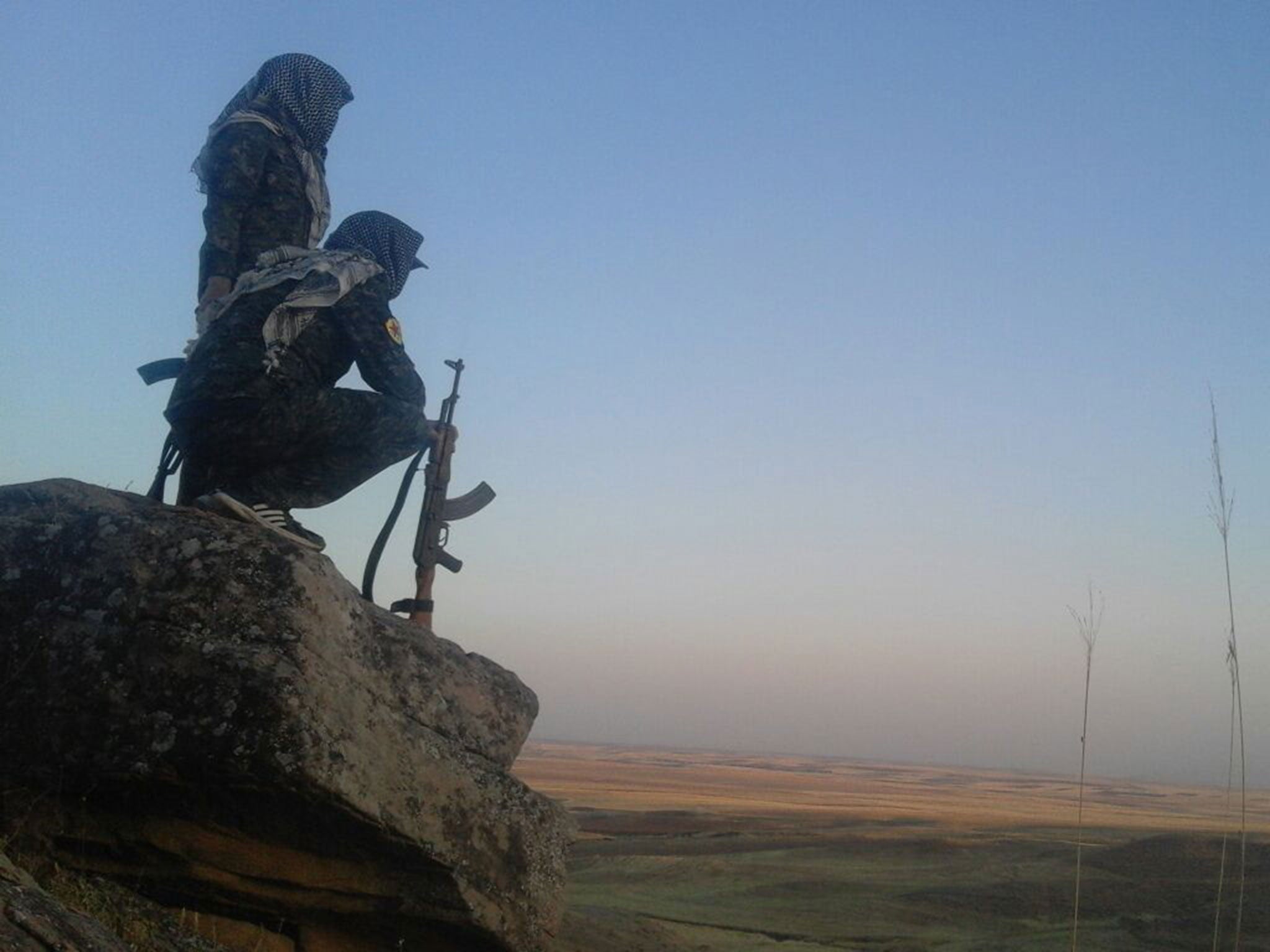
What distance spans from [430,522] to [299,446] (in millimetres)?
955

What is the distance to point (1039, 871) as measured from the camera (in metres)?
10.4

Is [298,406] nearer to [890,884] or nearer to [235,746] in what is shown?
Answer: [235,746]

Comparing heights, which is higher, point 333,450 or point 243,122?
point 243,122

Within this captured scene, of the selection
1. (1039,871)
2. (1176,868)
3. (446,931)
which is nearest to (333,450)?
(446,931)

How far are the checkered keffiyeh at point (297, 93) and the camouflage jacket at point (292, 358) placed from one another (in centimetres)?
100

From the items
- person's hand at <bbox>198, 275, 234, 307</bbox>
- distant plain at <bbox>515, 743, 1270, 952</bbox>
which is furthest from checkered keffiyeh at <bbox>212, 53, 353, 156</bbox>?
distant plain at <bbox>515, 743, 1270, 952</bbox>

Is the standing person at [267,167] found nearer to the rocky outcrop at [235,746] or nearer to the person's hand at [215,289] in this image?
the person's hand at [215,289]

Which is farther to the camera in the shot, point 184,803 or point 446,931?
point 446,931

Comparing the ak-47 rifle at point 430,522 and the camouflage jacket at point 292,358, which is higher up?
the camouflage jacket at point 292,358

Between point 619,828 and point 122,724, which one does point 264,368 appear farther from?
point 619,828

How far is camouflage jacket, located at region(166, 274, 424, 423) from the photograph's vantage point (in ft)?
17.1

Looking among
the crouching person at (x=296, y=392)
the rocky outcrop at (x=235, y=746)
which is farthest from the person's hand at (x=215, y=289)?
the rocky outcrop at (x=235, y=746)

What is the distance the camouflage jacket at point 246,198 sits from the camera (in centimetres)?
556

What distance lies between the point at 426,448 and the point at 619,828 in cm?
1251
